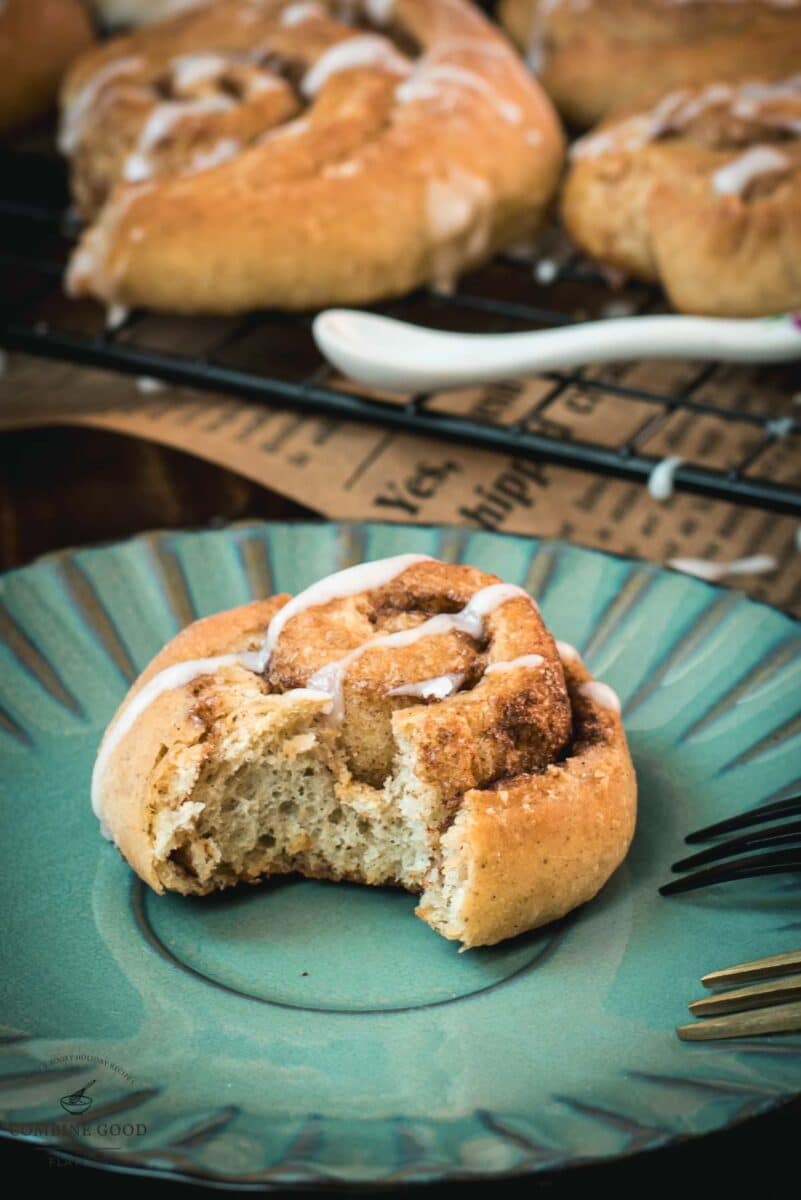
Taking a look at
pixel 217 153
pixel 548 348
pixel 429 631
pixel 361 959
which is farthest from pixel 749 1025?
pixel 217 153

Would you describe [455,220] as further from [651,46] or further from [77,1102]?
[77,1102]

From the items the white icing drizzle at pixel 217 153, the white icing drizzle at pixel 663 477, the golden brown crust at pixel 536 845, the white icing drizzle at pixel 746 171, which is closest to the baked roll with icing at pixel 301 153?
the white icing drizzle at pixel 217 153

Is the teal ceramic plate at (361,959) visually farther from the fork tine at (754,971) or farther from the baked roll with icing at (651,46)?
the baked roll with icing at (651,46)

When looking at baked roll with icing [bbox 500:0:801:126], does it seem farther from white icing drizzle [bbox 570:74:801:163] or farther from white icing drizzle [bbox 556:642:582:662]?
white icing drizzle [bbox 556:642:582:662]

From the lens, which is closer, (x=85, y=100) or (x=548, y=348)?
(x=548, y=348)

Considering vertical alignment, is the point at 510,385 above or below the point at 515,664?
below

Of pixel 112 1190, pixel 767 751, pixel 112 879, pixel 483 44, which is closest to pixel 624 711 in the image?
pixel 767 751
